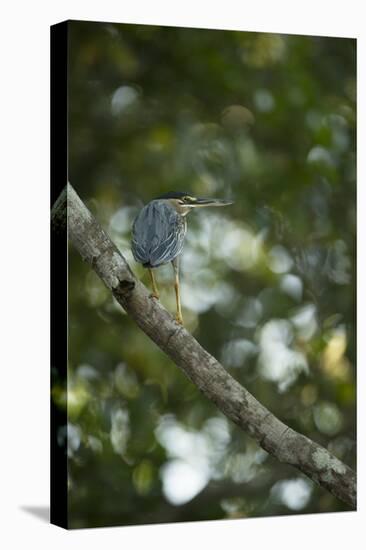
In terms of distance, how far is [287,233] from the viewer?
21.7ft

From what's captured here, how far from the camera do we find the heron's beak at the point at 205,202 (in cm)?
636

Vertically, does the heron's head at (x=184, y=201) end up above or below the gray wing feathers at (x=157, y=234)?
above

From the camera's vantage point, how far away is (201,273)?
635cm

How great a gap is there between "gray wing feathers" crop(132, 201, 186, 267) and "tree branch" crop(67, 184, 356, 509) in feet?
0.62

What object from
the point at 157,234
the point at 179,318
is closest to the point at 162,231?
the point at 157,234

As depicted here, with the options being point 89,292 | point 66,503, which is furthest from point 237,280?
point 66,503

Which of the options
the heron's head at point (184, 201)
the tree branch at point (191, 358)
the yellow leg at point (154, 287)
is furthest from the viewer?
the heron's head at point (184, 201)

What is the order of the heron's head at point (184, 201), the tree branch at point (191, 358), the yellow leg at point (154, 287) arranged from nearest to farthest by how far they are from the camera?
the tree branch at point (191, 358)
the yellow leg at point (154, 287)
the heron's head at point (184, 201)

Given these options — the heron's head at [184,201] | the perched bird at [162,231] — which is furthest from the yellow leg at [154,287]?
the heron's head at [184,201]

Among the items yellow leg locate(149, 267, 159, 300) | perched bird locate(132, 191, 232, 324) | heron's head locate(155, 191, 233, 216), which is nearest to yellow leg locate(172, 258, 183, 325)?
perched bird locate(132, 191, 232, 324)

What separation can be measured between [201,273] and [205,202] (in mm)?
355

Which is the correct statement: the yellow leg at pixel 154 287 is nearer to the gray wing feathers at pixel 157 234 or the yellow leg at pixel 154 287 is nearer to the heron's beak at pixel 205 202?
the gray wing feathers at pixel 157 234

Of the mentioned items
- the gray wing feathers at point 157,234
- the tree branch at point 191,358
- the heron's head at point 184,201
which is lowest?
the tree branch at point 191,358

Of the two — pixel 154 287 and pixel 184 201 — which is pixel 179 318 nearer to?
pixel 154 287
